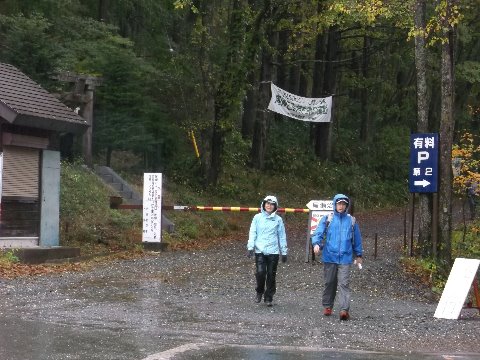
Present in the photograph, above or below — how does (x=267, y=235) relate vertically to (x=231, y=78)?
below

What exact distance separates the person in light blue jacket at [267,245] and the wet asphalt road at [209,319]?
388mm

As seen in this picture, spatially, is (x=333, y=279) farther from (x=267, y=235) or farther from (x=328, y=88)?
(x=328, y=88)

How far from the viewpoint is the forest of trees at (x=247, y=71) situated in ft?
75.7

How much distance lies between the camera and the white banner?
1372 inches

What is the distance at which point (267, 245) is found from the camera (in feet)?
45.5

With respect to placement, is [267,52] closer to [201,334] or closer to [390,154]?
[390,154]

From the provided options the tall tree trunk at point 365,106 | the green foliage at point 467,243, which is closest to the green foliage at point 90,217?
the green foliage at point 467,243

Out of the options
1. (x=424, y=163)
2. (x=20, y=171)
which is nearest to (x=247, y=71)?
(x=424, y=163)

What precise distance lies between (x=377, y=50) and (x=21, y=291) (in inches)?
1256

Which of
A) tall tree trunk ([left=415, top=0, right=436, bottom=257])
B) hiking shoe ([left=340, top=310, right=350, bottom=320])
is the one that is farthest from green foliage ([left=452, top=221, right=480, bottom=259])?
hiking shoe ([left=340, top=310, right=350, bottom=320])

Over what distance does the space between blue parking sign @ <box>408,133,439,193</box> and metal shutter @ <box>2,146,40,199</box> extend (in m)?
9.26

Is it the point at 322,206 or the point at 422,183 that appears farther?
the point at 322,206

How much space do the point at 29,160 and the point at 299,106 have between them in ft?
59.1

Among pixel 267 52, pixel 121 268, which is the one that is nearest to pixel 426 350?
pixel 121 268
